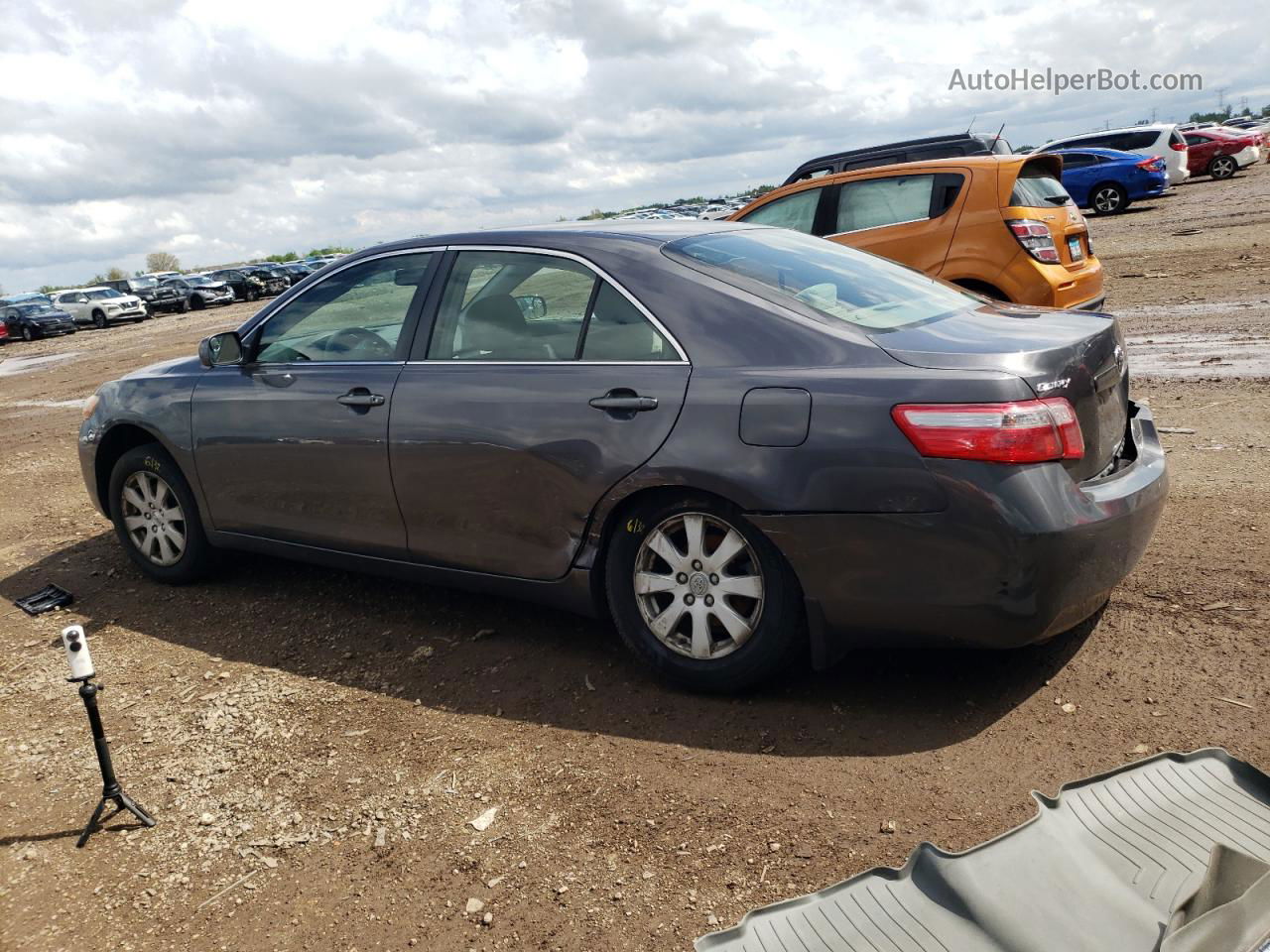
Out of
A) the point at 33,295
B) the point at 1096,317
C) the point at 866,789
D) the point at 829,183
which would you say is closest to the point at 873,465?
the point at 866,789

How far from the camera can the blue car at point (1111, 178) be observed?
84.3 feet

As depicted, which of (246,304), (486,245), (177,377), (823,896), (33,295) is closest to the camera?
(823,896)

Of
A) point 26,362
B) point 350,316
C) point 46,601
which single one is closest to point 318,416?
point 350,316

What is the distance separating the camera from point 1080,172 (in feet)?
86.8

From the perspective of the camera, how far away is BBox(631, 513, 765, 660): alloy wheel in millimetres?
3621

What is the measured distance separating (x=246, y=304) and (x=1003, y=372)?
138ft

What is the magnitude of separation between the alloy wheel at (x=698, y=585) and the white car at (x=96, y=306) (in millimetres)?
39218

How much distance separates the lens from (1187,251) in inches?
631

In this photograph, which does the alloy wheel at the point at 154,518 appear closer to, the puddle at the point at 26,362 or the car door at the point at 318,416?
the car door at the point at 318,416

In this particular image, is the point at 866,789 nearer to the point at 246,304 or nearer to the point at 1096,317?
the point at 1096,317

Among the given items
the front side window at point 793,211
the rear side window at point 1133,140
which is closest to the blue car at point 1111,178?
the rear side window at point 1133,140

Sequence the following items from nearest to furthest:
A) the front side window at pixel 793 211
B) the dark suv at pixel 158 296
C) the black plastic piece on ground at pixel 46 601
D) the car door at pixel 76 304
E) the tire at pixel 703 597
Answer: the tire at pixel 703 597 → the black plastic piece on ground at pixel 46 601 → the front side window at pixel 793 211 → the car door at pixel 76 304 → the dark suv at pixel 158 296

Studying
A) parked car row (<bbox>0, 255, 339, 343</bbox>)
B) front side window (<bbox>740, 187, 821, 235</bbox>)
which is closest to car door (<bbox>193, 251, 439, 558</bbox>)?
front side window (<bbox>740, 187, 821, 235</bbox>)

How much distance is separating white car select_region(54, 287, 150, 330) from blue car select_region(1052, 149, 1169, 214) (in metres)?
30.7
